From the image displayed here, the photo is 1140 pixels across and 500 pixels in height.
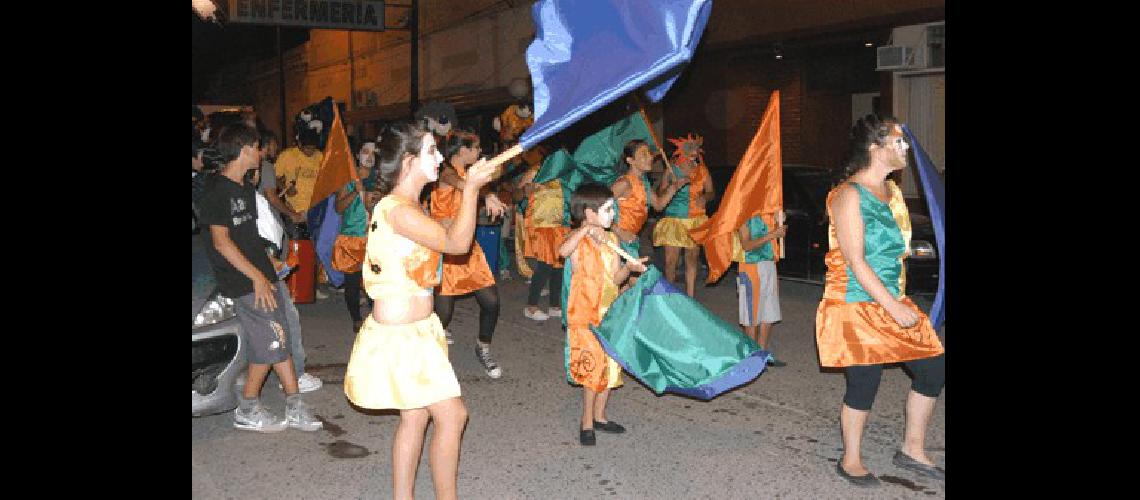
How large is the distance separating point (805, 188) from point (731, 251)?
5.14 metres

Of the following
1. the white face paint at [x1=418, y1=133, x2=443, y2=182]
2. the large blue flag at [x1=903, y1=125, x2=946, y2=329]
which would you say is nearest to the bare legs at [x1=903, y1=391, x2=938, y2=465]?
the large blue flag at [x1=903, y1=125, x2=946, y2=329]

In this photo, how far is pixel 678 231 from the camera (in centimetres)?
1041

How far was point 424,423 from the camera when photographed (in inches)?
175

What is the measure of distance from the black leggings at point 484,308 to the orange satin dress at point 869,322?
10.5 ft

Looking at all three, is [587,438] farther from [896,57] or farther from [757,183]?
[896,57]

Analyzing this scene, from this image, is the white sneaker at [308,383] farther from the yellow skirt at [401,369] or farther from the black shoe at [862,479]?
the black shoe at [862,479]

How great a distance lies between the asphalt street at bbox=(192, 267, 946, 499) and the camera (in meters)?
5.16

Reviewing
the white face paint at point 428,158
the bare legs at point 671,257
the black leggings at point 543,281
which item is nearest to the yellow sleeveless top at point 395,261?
the white face paint at point 428,158

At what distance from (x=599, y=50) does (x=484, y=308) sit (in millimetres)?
3946

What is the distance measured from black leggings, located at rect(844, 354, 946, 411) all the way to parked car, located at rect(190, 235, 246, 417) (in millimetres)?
3427

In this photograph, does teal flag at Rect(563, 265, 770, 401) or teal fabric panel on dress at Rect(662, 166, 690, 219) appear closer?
teal flag at Rect(563, 265, 770, 401)

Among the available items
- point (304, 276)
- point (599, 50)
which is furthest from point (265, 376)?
point (304, 276)

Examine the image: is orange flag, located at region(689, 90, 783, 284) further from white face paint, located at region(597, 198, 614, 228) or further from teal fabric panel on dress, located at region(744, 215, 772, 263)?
white face paint, located at region(597, 198, 614, 228)
